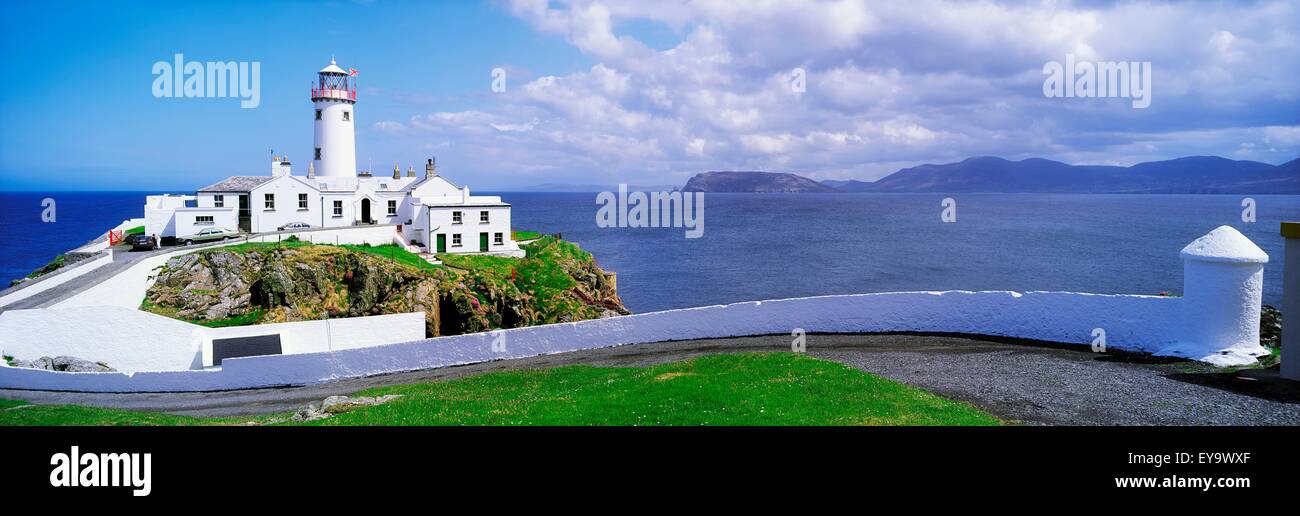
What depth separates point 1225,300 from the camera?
1656cm

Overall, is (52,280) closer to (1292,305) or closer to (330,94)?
(330,94)

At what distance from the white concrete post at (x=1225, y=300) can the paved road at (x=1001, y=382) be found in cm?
94

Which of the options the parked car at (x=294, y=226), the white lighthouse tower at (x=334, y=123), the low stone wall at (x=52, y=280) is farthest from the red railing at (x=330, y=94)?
the low stone wall at (x=52, y=280)

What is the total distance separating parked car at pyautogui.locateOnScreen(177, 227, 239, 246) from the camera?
133ft

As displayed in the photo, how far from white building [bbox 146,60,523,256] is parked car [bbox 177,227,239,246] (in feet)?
0.95

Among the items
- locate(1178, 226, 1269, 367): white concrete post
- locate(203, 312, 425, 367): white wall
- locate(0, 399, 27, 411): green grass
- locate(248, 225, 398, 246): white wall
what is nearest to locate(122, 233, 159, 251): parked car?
locate(248, 225, 398, 246): white wall

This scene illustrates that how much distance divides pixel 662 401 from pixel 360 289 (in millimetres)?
26045

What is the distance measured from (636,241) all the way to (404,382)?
79039 mm

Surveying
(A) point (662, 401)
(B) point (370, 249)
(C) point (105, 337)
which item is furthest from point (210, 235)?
(A) point (662, 401)

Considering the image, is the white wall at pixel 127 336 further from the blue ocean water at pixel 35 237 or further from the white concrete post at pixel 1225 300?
the blue ocean water at pixel 35 237

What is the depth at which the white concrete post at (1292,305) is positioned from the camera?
14.4m

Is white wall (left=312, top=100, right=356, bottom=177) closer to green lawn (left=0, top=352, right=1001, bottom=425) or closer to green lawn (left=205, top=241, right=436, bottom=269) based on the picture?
green lawn (left=205, top=241, right=436, bottom=269)

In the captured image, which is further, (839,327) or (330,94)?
(330,94)

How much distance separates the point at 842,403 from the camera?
14.0 meters
